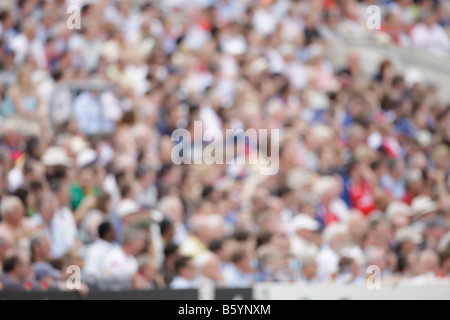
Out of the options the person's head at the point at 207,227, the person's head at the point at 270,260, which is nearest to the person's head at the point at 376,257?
the person's head at the point at 270,260

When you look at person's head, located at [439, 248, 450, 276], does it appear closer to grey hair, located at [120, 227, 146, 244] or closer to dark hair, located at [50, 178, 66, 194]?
grey hair, located at [120, 227, 146, 244]

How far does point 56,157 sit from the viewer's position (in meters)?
7.94

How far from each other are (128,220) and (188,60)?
108 inches

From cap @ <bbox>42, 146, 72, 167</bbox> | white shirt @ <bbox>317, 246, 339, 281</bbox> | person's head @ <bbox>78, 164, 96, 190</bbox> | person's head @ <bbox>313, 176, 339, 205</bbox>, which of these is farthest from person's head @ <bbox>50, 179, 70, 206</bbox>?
person's head @ <bbox>313, 176, 339, 205</bbox>

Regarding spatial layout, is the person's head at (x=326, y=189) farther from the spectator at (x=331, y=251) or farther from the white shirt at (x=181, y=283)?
the white shirt at (x=181, y=283)

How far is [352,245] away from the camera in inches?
304

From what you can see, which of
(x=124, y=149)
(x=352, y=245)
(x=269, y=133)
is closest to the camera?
(x=352, y=245)

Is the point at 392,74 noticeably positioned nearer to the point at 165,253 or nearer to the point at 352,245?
the point at 352,245

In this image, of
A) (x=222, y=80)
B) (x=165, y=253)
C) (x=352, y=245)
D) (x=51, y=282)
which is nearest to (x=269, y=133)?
(x=222, y=80)

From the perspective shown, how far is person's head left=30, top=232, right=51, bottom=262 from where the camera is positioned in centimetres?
684

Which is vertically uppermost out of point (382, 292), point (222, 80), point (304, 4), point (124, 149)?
point (304, 4)

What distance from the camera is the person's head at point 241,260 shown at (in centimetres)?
719

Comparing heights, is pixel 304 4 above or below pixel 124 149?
above

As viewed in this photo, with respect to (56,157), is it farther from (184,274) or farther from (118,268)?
(184,274)
